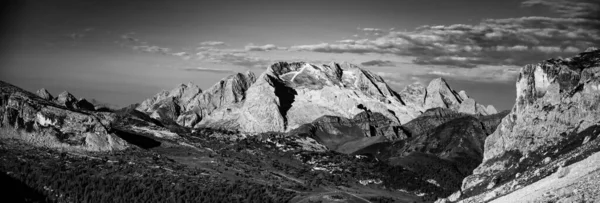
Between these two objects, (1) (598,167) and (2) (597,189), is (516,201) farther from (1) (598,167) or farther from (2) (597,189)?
(2) (597,189)

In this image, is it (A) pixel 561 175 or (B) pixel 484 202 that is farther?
(B) pixel 484 202

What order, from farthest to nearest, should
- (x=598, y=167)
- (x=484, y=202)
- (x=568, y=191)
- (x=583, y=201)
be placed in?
(x=484, y=202) → (x=598, y=167) → (x=568, y=191) → (x=583, y=201)

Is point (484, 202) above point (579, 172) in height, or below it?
below

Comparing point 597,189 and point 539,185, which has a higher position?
point 597,189

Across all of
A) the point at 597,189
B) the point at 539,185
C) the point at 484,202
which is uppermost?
the point at 597,189

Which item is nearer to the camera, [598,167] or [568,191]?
[568,191]

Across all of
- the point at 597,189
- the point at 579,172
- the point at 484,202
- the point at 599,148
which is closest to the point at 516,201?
the point at 579,172

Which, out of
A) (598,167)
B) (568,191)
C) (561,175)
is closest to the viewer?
(568,191)

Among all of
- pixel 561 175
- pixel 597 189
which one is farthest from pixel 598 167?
pixel 597 189

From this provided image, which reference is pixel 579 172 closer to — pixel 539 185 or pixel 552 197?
pixel 539 185
